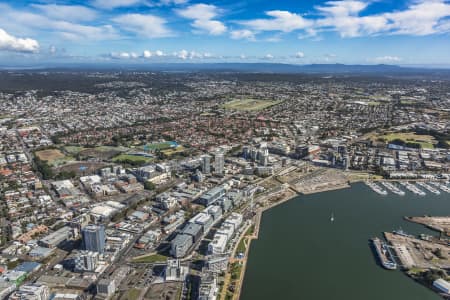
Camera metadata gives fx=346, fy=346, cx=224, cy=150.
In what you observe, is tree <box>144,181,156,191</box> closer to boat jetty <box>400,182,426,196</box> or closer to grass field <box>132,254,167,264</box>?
grass field <box>132,254,167,264</box>

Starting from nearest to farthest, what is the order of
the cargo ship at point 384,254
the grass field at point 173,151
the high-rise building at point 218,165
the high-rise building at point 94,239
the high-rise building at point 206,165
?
the cargo ship at point 384,254 < the high-rise building at point 94,239 < the high-rise building at point 206,165 < the high-rise building at point 218,165 < the grass field at point 173,151

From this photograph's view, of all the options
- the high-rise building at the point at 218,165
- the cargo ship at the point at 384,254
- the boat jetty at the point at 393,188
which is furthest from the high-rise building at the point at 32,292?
the boat jetty at the point at 393,188

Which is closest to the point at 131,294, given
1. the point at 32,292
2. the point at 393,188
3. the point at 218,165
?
the point at 32,292

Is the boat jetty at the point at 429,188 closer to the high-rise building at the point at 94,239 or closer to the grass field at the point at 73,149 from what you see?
the high-rise building at the point at 94,239

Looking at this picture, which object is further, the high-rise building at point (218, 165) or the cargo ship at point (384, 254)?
the high-rise building at point (218, 165)

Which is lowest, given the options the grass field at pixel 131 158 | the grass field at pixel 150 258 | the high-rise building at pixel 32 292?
the grass field at pixel 150 258

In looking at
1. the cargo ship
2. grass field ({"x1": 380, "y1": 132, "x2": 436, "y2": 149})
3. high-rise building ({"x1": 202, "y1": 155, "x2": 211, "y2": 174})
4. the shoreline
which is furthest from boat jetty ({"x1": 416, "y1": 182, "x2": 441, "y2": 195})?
high-rise building ({"x1": 202, "y1": 155, "x2": 211, "y2": 174})

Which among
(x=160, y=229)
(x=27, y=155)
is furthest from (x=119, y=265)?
(x=27, y=155)

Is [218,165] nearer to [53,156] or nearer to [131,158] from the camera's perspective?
[131,158]
